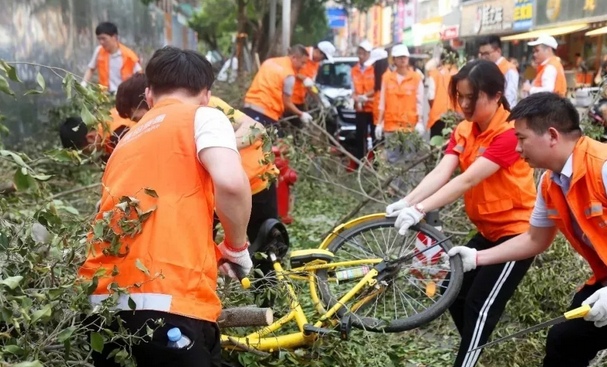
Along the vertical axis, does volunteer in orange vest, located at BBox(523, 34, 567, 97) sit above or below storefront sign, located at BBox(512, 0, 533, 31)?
below

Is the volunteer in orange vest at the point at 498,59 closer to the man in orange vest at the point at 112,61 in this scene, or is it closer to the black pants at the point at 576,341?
the man in orange vest at the point at 112,61

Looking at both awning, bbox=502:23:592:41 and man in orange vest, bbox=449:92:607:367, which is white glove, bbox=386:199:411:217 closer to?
man in orange vest, bbox=449:92:607:367

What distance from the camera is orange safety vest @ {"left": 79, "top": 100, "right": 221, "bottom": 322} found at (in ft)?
7.46

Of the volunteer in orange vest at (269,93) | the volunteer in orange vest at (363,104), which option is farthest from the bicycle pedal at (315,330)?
the volunteer in orange vest at (363,104)

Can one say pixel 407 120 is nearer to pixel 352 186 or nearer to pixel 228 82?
pixel 352 186

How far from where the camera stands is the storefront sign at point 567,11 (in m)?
15.0

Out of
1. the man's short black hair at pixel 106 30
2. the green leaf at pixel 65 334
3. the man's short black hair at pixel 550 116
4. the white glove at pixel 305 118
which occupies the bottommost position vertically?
the white glove at pixel 305 118

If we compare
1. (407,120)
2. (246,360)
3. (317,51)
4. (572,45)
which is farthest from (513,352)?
(572,45)

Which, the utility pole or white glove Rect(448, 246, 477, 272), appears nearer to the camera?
white glove Rect(448, 246, 477, 272)

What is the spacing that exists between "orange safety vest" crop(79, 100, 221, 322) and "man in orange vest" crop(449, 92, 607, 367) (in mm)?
1327

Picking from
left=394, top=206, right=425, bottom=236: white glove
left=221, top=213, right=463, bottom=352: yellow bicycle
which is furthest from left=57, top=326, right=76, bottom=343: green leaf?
left=394, top=206, right=425, bottom=236: white glove

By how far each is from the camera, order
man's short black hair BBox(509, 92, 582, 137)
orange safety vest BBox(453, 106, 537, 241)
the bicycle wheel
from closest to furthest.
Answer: man's short black hair BBox(509, 92, 582, 137)
the bicycle wheel
orange safety vest BBox(453, 106, 537, 241)

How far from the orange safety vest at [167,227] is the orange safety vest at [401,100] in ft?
22.7

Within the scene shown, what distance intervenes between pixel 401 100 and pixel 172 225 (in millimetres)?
7180
